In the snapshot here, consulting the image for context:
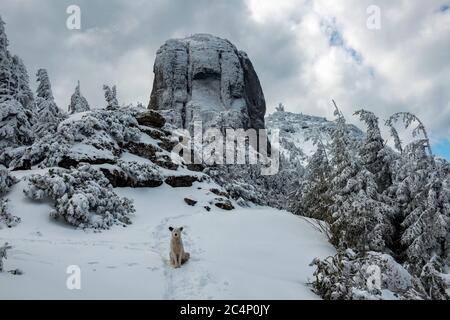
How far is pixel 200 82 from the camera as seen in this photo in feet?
202

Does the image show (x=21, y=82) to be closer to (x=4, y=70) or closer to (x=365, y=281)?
(x=4, y=70)

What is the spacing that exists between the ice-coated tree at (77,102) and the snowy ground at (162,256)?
1294 inches

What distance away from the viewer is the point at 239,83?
62125mm

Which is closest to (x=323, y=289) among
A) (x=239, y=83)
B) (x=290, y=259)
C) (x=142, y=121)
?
(x=290, y=259)

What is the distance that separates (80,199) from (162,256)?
17.7ft

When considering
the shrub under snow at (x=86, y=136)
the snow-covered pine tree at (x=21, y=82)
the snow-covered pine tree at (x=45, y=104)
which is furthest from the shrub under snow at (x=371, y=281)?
the snow-covered pine tree at (x=45, y=104)

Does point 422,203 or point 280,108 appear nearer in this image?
point 422,203

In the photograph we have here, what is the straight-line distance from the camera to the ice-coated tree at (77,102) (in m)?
46.6

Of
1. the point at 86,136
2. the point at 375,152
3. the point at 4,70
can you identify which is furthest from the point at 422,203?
the point at 4,70

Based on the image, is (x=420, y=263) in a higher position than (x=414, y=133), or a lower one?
lower

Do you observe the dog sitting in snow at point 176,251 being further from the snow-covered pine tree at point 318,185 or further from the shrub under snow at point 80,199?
Answer: the snow-covered pine tree at point 318,185

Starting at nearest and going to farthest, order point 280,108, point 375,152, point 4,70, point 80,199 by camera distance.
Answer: point 80,199
point 375,152
point 4,70
point 280,108
